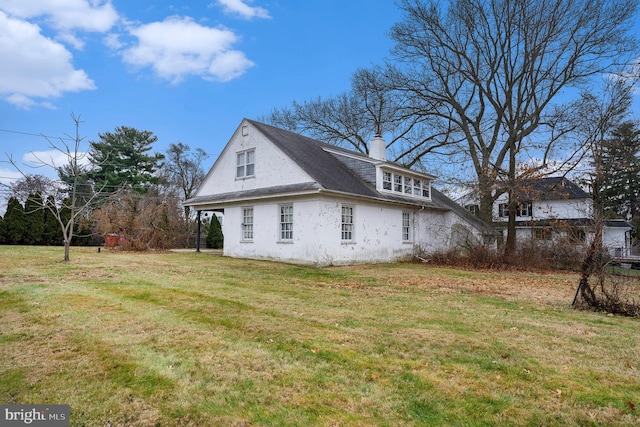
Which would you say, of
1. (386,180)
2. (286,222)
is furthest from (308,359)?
(386,180)

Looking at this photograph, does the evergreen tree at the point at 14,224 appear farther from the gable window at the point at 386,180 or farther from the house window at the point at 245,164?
the gable window at the point at 386,180

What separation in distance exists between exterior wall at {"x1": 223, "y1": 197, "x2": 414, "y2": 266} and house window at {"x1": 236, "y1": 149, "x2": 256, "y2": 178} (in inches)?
60.6

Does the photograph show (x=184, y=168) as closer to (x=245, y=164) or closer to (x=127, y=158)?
(x=127, y=158)

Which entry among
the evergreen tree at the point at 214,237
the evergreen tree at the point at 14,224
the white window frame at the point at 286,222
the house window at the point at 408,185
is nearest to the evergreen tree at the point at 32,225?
the evergreen tree at the point at 14,224

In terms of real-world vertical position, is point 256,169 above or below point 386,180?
above

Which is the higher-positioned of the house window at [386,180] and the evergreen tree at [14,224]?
the house window at [386,180]

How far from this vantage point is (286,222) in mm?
15289

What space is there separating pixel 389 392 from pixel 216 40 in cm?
1440

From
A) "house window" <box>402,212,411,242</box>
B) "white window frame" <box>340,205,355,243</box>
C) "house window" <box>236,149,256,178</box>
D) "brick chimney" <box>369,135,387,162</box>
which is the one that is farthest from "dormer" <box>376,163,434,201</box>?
"house window" <box>236,149,256,178</box>

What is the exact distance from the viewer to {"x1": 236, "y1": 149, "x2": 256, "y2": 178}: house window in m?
17.0

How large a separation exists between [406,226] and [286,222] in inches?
266

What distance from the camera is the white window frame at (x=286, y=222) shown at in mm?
15141

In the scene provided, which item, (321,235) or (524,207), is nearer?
(321,235)

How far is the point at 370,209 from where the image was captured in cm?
1647
